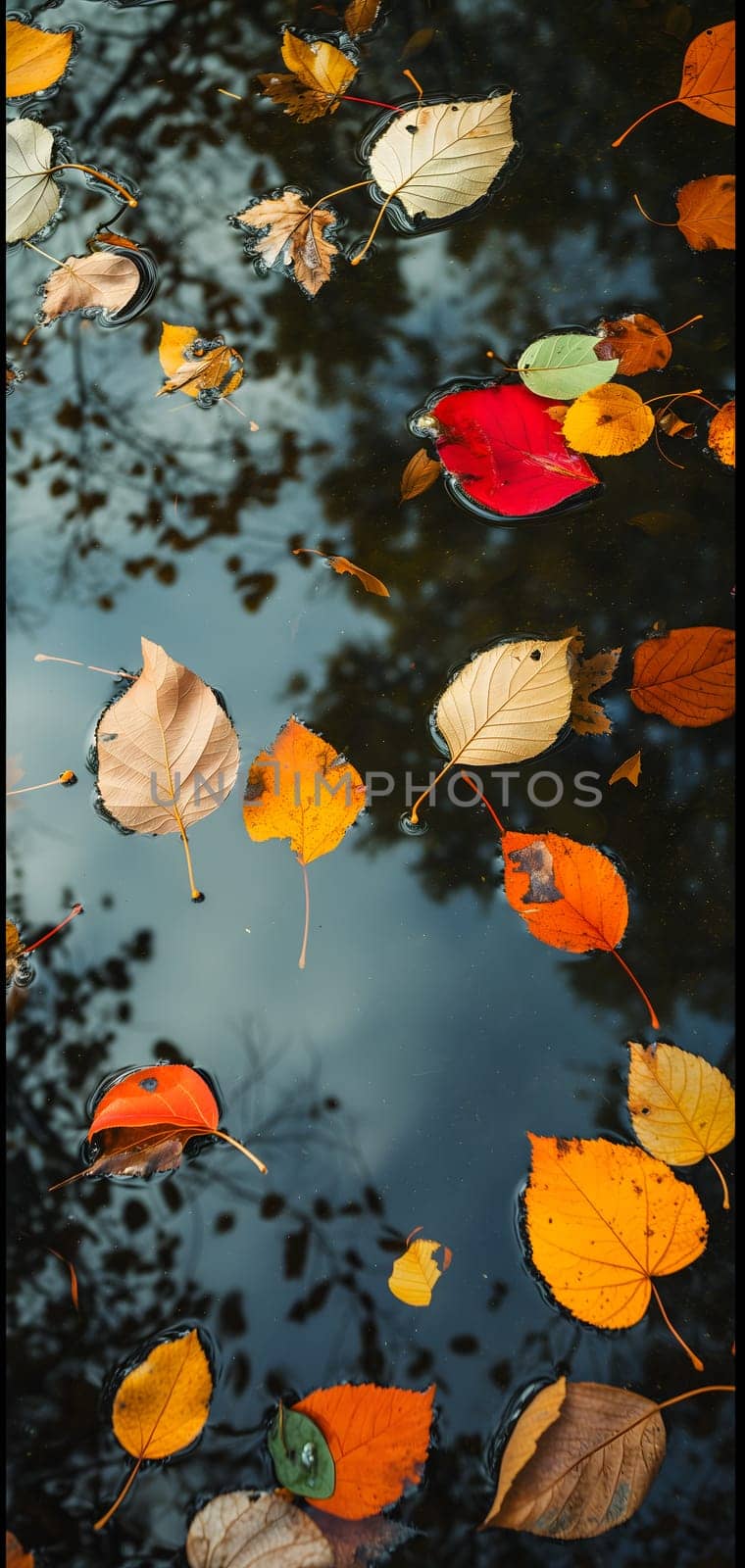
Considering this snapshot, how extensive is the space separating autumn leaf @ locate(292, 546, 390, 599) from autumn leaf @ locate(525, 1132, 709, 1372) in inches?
25.1

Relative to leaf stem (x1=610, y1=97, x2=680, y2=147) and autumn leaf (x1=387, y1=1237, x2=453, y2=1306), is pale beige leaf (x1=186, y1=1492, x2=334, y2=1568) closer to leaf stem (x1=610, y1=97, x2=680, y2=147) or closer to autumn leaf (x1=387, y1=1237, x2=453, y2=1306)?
autumn leaf (x1=387, y1=1237, x2=453, y2=1306)

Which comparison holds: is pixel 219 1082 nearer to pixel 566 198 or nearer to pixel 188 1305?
pixel 188 1305

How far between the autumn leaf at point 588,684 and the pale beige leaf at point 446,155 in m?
0.54

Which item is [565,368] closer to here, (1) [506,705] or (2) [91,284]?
(1) [506,705]

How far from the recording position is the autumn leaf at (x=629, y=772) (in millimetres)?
929

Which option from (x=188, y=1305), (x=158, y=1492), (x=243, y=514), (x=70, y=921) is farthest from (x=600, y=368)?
(x=158, y=1492)

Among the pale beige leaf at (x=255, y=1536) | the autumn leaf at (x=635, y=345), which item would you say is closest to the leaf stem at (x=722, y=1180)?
the pale beige leaf at (x=255, y=1536)

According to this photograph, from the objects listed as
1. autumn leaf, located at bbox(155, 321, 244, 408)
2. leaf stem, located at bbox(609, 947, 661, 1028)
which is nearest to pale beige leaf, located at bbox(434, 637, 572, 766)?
leaf stem, located at bbox(609, 947, 661, 1028)

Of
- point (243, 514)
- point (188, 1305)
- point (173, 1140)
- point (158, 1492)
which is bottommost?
point (158, 1492)

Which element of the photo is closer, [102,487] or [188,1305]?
[188,1305]

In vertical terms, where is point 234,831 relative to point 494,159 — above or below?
below

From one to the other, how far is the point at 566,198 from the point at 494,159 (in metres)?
0.09

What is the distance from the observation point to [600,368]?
3.09 feet

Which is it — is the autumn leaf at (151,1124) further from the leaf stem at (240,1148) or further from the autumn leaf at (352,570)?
the autumn leaf at (352,570)
